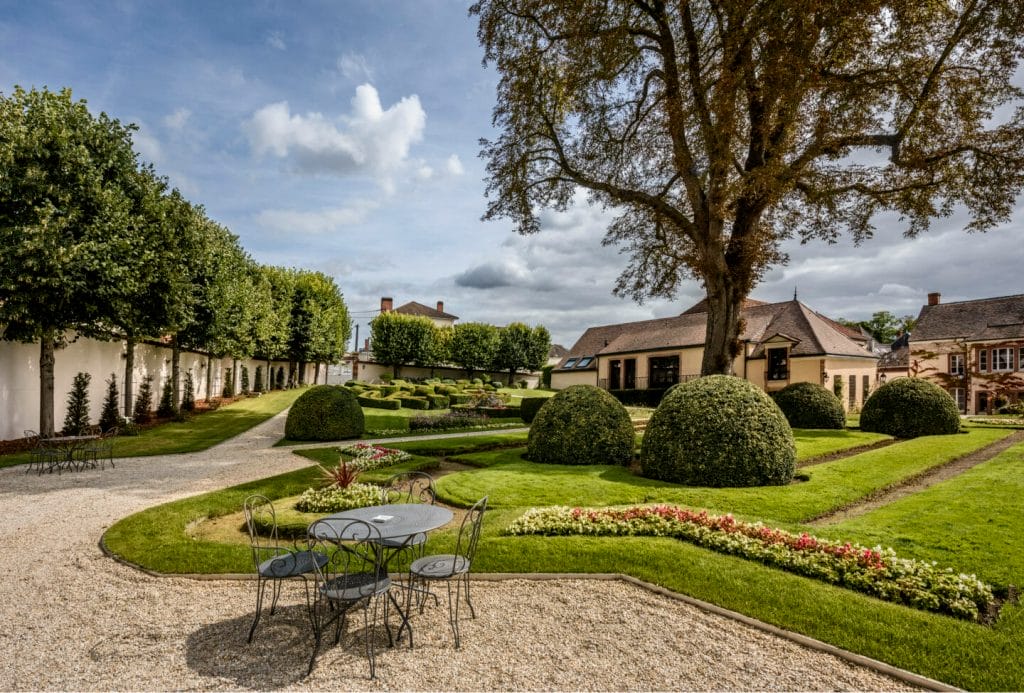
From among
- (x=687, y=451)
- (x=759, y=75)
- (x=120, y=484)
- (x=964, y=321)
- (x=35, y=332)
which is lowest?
(x=120, y=484)

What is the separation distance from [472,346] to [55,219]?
38.2m

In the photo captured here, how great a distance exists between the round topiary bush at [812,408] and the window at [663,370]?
14838mm

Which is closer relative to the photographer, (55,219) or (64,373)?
(55,219)

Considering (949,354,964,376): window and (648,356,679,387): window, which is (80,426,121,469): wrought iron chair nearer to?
(648,356,679,387): window

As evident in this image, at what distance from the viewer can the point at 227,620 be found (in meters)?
4.98

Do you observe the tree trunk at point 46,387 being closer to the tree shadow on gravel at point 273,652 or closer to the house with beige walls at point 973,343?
the tree shadow on gravel at point 273,652

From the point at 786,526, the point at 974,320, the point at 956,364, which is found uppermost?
the point at 974,320

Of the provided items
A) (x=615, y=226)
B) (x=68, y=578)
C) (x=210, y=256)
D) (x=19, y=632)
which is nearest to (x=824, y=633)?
(x=19, y=632)

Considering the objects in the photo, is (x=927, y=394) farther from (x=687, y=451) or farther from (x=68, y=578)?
(x=68, y=578)

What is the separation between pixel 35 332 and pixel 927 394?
2649 centimetres

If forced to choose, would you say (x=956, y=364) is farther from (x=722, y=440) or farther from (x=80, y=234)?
(x=80, y=234)

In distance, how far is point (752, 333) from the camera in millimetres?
32531

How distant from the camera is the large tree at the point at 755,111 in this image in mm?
13207

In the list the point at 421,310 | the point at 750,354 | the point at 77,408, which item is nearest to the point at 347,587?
the point at 77,408
